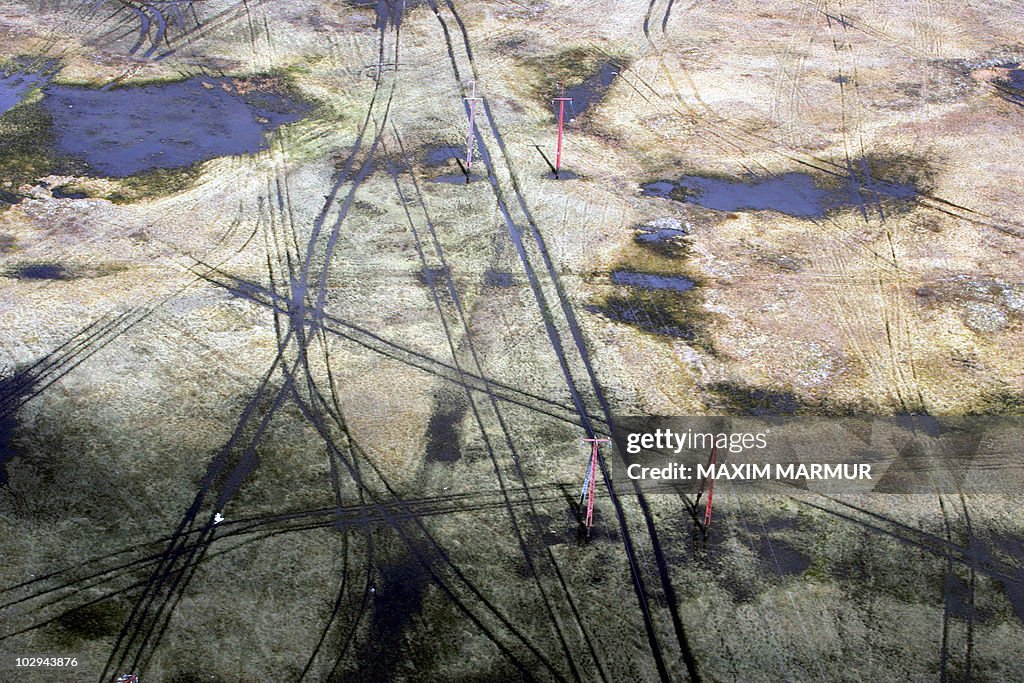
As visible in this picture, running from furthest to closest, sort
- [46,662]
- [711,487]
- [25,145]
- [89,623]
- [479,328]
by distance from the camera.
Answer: [25,145] < [479,328] < [711,487] < [89,623] < [46,662]

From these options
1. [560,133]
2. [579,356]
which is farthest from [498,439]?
[560,133]

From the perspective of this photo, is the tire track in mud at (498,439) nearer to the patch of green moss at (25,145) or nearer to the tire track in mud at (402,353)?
the tire track in mud at (402,353)

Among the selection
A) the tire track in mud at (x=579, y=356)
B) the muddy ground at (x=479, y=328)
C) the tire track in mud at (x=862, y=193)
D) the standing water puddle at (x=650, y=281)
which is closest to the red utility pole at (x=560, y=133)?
the muddy ground at (x=479, y=328)

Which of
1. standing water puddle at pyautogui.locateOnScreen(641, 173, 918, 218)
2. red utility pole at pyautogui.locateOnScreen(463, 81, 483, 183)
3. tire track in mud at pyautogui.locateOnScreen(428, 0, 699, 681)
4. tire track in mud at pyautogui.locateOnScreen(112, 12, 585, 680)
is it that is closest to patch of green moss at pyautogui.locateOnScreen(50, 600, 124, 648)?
tire track in mud at pyautogui.locateOnScreen(112, 12, 585, 680)

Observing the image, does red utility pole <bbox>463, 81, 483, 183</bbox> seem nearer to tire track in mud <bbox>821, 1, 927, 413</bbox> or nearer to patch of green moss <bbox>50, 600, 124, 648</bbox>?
tire track in mud <bbox>821, 1, 927, 413</bbox>

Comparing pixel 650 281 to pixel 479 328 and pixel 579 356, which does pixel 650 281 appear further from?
pixel 479 328

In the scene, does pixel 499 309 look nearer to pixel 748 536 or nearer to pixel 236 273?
pixel 236 273

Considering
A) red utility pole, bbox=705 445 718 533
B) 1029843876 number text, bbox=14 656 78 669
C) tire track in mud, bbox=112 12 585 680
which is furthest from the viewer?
red utility pole, bbox=705 445 718 533
